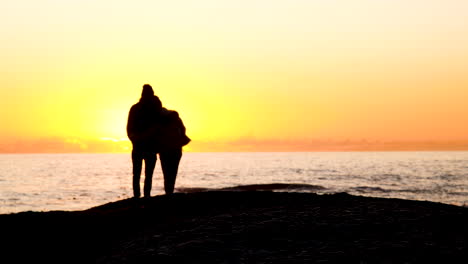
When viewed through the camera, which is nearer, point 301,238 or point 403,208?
point 301,238

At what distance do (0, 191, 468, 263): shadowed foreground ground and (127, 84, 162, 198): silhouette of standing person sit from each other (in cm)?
226

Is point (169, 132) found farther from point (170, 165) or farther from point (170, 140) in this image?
point (170, 165)

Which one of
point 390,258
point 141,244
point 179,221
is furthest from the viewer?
point 179,221

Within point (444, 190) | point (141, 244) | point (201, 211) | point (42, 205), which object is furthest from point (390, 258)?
point (444, 190)

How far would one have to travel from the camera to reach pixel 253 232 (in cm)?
532

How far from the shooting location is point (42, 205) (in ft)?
117

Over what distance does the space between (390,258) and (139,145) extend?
7029 mm

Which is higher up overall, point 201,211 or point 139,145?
point 139,145

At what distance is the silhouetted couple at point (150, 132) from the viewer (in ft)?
33.6

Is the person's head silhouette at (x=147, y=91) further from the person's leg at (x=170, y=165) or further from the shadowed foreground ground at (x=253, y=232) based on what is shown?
the shadowed foreground ground at (x=253, y=232)

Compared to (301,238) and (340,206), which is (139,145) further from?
(301,238)

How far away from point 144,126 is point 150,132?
220 millimetres

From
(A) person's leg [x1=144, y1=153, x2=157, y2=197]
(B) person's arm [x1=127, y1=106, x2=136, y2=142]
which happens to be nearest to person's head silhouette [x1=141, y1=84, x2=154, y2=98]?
(B) person's arm [x1=127, y1=106, x2=136, y2=142]

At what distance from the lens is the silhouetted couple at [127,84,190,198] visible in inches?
403
